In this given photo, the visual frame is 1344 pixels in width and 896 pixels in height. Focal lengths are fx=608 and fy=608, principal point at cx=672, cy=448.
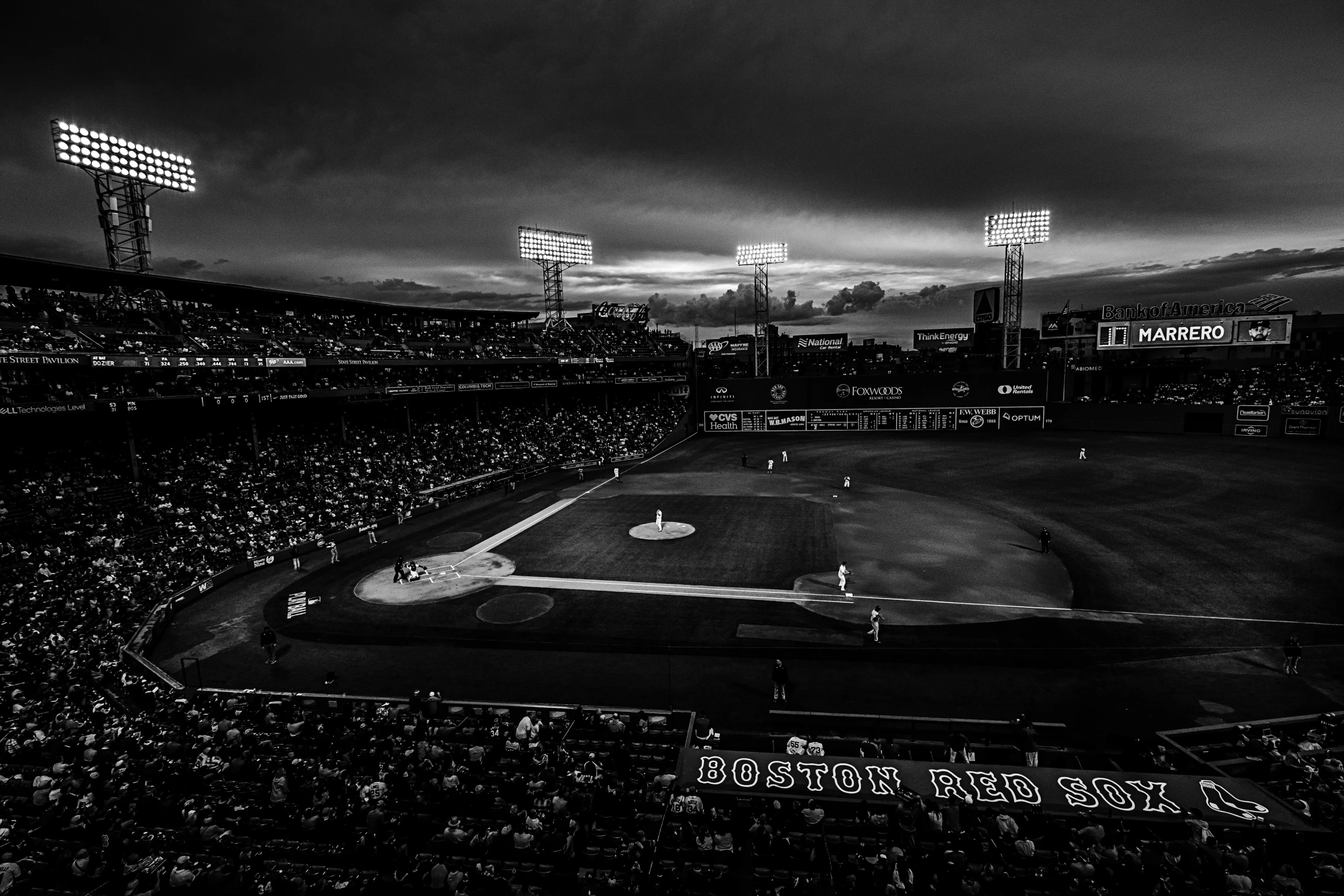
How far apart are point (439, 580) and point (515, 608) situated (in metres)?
4.95

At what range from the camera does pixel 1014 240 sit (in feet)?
192

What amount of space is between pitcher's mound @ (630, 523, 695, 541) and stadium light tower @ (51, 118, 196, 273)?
33187 millimetres

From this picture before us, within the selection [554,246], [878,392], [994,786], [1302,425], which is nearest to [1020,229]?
[878,392]

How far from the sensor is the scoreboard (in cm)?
6166

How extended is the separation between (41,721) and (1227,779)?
972 inches

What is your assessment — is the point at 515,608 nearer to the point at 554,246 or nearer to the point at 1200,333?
the point at 554,246

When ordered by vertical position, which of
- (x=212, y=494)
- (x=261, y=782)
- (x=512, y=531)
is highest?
(x=212, y=494)

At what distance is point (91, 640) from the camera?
19484mm

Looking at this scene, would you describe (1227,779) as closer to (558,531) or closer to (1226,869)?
(1226,869)

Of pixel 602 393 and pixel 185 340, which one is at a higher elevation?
pixel 185 340

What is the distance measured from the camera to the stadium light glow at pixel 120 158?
105 feet

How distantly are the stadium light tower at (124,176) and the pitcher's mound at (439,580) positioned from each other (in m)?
26.6

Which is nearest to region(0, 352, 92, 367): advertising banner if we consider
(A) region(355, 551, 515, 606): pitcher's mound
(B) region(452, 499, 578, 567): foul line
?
(A) region(355, 551, 515, 606): pitcher's mound

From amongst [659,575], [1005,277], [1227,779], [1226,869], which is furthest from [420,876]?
[1005,277]
